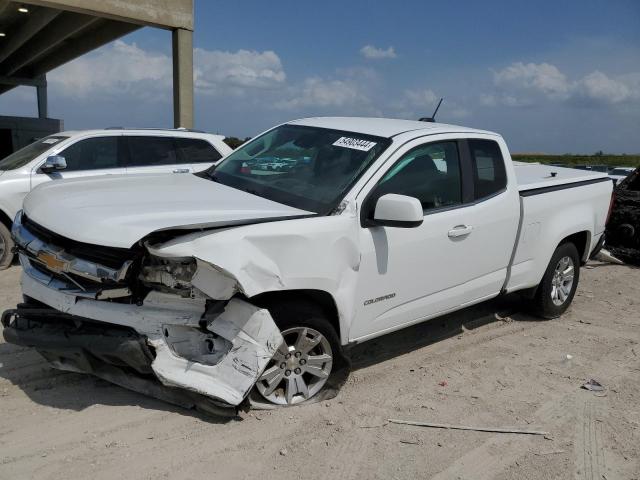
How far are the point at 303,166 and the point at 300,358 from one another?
1.44 m

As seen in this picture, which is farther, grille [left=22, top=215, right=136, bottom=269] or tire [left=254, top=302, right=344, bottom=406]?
tire [left=254, top=302, right=344, bottom=406]

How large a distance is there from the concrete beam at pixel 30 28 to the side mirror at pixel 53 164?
36.9ft

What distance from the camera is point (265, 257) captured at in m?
3.27

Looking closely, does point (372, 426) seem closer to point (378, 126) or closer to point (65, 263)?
point (65, 263)

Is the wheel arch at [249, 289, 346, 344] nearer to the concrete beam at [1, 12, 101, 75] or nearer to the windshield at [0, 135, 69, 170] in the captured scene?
the windshield at [0, 135, 69, 170]

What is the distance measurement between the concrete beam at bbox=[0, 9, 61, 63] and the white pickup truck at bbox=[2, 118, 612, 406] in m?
14.8

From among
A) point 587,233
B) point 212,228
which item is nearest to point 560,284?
point 587,233

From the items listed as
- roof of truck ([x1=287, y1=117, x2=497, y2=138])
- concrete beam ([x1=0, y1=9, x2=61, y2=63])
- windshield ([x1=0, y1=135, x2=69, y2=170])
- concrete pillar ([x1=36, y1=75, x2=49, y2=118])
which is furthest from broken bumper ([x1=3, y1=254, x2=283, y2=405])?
concrete pillar ([x1=36, y1=75, x2=49, y2=118])

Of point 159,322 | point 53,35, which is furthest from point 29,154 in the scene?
point 53,35

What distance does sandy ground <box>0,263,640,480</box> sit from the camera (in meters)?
3.09

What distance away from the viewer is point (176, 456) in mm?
3111

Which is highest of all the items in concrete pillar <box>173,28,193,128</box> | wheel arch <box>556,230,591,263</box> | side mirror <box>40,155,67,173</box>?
concrete pillar <box>173,28,193,128</box>

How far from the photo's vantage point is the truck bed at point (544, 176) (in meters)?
5.42

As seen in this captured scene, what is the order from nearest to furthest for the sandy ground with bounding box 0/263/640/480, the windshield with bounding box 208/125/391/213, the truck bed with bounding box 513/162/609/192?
1. the sandy ground with bounding box 0/263/640/480
2. the windshield with bounding box 208/125/391/213
3. the truck bed with bounding box 513/162/609/192
